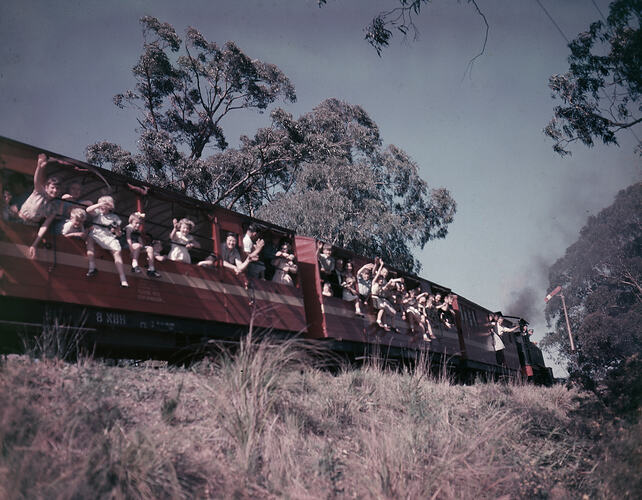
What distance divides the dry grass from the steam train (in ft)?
3.23

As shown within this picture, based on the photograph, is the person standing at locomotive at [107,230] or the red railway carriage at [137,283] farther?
the person standing at locomotive at [107,230]

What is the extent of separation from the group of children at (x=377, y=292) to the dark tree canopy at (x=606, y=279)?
19.1 meters

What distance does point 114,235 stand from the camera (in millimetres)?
7637

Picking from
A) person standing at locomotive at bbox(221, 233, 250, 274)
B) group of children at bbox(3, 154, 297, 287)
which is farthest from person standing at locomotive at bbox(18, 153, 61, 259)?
person standing at locomotive at bbox(221, 233, 250, 274)

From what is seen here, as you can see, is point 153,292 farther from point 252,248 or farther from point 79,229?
point 252,248

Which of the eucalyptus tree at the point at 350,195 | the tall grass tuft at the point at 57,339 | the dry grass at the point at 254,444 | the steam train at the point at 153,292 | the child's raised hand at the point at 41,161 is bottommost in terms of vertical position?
the dry grass at the point at 254,444

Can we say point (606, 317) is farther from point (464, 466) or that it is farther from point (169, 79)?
point (464, 466)

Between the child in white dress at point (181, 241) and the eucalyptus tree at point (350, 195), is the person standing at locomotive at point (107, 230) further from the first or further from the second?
the eucalyptus tree at point (350, 195)

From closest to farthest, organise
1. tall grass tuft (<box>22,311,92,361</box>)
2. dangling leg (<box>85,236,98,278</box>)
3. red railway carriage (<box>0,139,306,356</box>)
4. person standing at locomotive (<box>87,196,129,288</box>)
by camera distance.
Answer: tall grass tuft (<box>22,311,92,361</box>)
red railway carriage (<box>0,139,306,356</box>)
dangling leg (<box>85,236,98,278</box>)
person standing at locomotive (<box>87,196,129,288</box>)

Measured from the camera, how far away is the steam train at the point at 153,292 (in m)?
6.65

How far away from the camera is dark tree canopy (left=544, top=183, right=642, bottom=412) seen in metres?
38.2

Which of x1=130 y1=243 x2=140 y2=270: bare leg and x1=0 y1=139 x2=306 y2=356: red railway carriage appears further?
x1=130 y1=243 x2=140 y2=270: bare leg

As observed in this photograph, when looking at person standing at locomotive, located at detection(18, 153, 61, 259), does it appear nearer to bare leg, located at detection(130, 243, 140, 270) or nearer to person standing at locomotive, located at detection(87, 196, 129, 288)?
person standing at locomotive, located at detection(87, 196, 129, 288)

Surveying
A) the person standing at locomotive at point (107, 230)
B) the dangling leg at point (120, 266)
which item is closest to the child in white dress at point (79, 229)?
the person standing at locomotive at point (107, 230)
